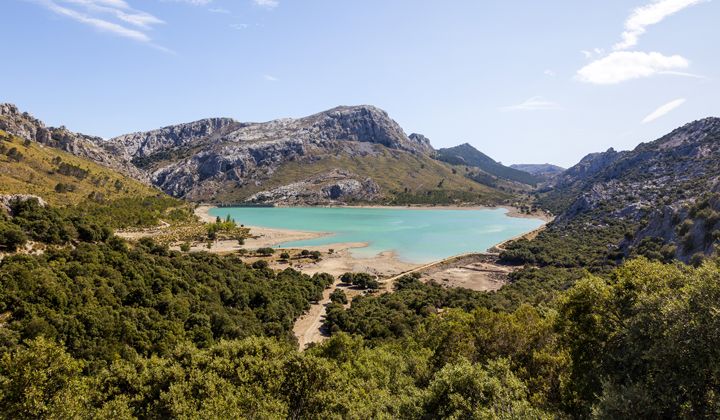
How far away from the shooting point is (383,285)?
79.8 metres

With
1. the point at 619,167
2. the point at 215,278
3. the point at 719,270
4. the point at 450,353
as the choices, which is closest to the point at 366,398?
the point at 450,353

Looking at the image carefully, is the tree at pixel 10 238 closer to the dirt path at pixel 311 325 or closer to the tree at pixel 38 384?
the tree at pixel 38 384

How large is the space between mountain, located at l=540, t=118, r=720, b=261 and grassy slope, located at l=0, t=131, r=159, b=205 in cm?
14060

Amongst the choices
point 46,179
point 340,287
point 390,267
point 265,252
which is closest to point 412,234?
point 390,267

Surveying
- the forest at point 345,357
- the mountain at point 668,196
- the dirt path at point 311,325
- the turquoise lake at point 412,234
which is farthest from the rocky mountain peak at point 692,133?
the forest at point 345,357

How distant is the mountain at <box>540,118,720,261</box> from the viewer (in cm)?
6175

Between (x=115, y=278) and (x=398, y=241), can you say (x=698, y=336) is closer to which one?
(x=115, y=278)

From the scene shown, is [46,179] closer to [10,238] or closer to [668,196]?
[10,238]

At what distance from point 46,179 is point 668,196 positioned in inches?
8019

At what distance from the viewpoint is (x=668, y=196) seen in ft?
398

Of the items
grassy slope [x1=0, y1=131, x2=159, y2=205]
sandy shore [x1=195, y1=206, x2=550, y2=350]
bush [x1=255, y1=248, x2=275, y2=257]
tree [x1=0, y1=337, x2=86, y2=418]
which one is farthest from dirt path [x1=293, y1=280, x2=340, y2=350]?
grassy slope [x1=0, y1=131, x2=159, y2=205]

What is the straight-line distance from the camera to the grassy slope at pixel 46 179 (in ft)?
352

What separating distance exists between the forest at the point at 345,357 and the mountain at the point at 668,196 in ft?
158

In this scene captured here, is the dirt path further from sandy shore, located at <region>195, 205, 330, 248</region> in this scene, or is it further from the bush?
sandy shore, located at <region>195, 205, 330, 248</region>
